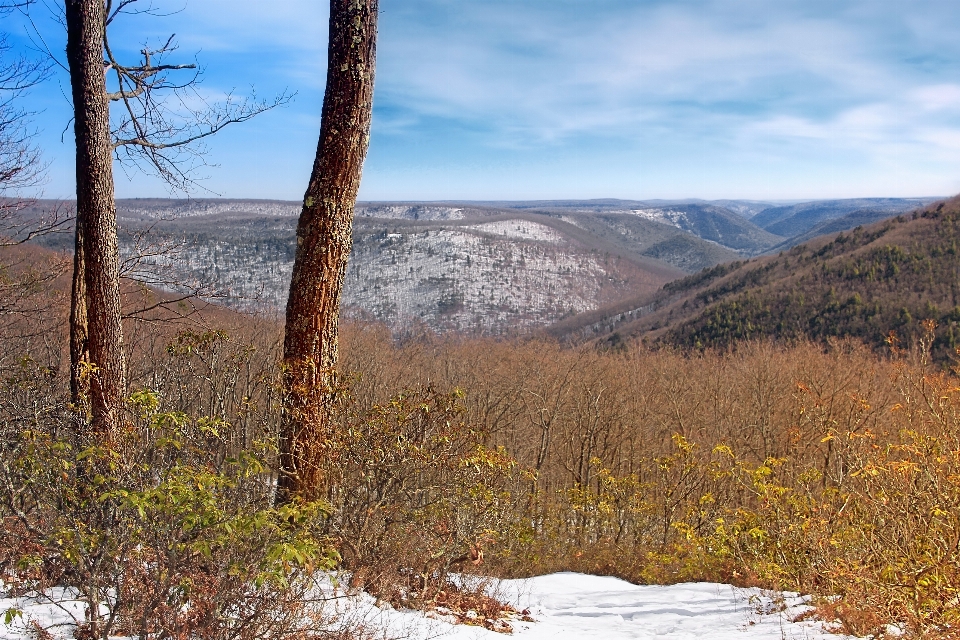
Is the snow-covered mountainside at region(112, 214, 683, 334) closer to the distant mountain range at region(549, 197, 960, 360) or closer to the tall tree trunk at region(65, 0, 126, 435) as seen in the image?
the distant mountain range at region(549, 197, 960, 360)

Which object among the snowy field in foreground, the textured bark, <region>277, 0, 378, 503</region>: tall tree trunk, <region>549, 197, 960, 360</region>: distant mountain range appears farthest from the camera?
<region>549, 197, 960, 360</region>: distant mountain range

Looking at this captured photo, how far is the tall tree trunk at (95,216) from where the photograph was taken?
540 centimetres

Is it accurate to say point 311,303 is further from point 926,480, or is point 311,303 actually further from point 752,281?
point 752,281

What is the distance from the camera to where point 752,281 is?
94.4m

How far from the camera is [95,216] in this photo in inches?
220

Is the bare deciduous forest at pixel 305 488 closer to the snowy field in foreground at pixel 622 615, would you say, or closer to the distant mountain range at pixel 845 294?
the snowy field in foreground at pixel 622 615

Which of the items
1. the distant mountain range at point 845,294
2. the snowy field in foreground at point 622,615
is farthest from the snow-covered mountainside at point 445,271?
the snowy field in foreground at point 622,615

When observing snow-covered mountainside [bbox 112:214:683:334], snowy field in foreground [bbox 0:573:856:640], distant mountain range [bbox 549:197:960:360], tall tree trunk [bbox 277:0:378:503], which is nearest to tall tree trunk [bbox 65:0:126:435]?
tall tree trunk [bbox 277:0:378:503]

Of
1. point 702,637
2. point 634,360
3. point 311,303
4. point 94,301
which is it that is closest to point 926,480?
point 702,637

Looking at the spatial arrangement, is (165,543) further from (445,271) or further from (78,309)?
(445,271)

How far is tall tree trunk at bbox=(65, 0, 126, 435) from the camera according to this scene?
213 inches

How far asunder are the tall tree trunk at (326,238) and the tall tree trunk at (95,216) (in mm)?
1860

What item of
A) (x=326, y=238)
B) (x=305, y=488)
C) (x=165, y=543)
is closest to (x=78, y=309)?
(x=326, y=238)

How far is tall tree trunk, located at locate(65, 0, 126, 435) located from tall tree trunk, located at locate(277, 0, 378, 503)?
186cm
